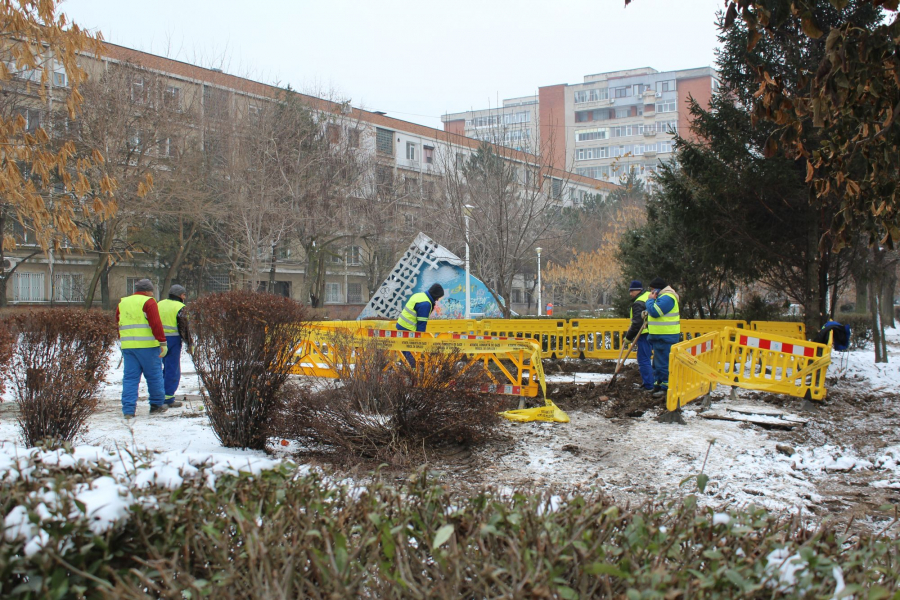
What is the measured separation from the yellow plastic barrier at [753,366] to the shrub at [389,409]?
3.11m

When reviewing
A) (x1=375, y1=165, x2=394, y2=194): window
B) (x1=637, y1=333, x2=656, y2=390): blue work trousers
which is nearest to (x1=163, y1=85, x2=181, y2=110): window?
(x1=375, y1=165, x2=394, y2=194): window

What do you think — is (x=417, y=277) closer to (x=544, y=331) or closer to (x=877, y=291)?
(x=544, y=331)

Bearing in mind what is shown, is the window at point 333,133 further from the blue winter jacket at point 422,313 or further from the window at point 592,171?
the window at point 592,171

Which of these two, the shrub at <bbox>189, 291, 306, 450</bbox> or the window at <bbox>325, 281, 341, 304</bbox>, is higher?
the window at <bbox>325, 281, 341, 304</bbox>

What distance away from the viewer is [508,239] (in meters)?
17.7

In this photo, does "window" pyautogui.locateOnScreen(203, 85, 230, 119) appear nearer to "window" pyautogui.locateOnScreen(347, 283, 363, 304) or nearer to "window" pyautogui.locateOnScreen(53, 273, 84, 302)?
"window" pyautogui.locateOnScreen(53, 273, 84, 302)

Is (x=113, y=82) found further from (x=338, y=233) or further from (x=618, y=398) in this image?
(x=618, y=398)

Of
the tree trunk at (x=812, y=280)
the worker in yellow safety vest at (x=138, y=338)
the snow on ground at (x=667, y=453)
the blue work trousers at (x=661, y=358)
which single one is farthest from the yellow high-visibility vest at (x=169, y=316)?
the tree trunk at (x=812, y=280)

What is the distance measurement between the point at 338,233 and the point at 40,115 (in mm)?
12918

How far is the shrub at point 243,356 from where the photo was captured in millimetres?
5762

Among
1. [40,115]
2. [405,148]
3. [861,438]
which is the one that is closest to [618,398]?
[861,438]

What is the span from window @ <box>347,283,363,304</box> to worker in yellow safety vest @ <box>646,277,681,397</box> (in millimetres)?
40989

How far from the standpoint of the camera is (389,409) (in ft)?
20.3

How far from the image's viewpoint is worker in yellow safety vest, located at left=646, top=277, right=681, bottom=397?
9867 mm
